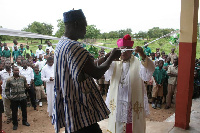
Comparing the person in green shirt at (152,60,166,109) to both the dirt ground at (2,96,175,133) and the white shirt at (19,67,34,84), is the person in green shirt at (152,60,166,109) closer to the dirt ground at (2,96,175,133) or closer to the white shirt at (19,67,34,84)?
the dirt ground at (2,96,175,133)

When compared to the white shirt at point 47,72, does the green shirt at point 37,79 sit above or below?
below

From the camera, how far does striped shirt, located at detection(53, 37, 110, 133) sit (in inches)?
60.9

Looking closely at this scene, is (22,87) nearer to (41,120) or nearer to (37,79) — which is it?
(41,120)

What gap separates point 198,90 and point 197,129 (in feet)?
13.2

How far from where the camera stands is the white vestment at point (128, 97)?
293 cm

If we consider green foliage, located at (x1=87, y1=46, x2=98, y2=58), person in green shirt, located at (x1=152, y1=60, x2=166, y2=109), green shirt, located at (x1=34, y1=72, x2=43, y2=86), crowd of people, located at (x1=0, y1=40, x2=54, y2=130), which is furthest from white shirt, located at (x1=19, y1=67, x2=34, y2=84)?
green foliage, located at (x1=87, y1=46, x2=98, y2=58)

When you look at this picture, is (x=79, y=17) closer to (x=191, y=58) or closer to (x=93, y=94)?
(x=93, y=94)

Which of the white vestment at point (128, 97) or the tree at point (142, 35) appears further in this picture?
the tree at point (142, 35)

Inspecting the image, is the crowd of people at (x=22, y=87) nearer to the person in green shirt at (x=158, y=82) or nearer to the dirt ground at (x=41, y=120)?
the dirt ground at (x=41, y=120)

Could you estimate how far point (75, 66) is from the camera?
1.52 m

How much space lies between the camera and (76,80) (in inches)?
60.9

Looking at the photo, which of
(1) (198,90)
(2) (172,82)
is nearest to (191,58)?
(2) (172,82)

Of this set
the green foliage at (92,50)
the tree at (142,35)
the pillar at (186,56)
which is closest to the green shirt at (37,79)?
the green foliage at (92,50)

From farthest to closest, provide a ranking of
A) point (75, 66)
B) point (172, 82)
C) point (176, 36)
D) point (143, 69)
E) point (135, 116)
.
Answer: point (172, 82)
point (176, 36)
point (135, 116)
point (143, 69)
point (75, 66)
